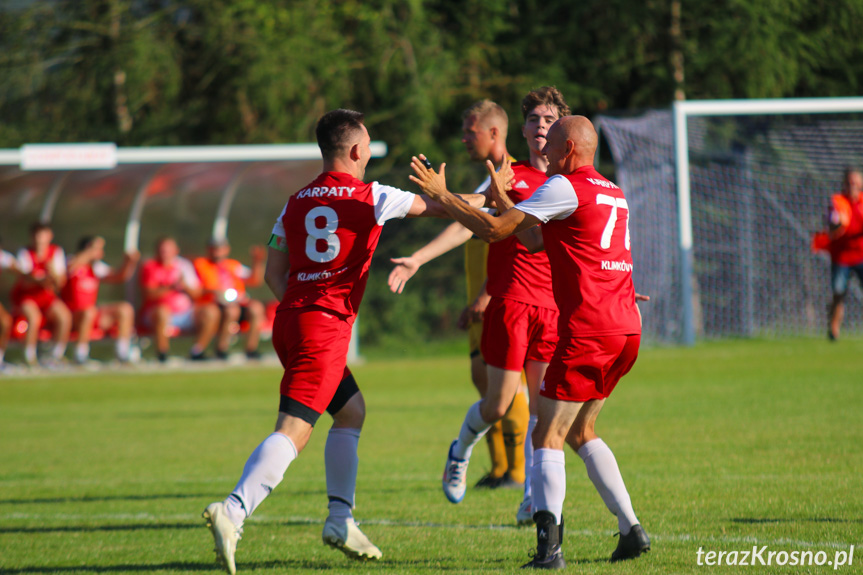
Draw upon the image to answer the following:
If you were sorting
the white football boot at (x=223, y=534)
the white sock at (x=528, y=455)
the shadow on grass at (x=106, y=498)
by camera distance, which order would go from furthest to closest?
the shadow on grass at (x=106, y=498) → the white sock at (x=528, y=455) → the white football boot at (x=223, y=534)

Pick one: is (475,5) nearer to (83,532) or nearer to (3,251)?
(3,251)

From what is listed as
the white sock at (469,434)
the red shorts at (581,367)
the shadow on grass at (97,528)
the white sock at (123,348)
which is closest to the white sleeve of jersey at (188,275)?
the white sock at (123,348)

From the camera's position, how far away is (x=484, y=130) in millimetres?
6168

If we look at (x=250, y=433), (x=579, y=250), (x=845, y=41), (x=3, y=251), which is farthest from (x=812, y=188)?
(x=579, y=250)

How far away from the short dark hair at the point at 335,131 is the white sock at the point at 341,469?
130cm

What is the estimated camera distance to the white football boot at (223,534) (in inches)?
157

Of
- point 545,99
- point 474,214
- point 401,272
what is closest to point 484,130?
point 545,99

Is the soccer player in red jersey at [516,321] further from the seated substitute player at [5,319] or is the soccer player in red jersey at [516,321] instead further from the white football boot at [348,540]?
the seated substitute player at [5,319]

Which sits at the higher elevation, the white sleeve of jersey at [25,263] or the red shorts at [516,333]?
the red shorts at [516,333]

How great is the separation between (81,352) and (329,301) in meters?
13.7

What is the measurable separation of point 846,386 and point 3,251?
13818 mm

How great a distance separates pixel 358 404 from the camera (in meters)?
4.79

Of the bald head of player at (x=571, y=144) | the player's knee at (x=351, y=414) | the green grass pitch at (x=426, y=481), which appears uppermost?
the bald head of player at (x=571, y=144)

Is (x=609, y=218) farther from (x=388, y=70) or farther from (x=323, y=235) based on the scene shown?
(x=388, y=70)
